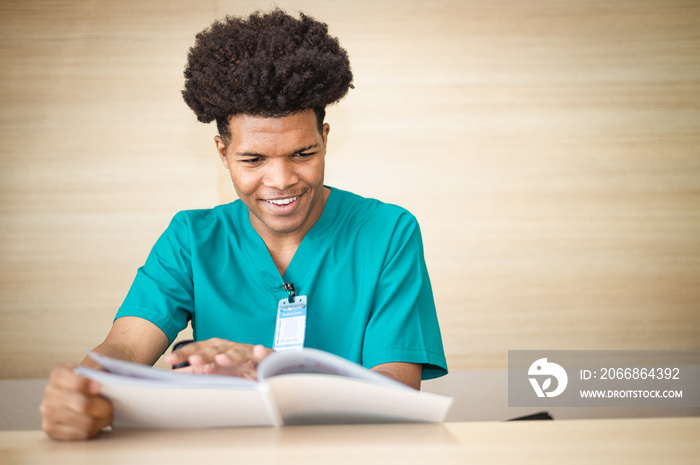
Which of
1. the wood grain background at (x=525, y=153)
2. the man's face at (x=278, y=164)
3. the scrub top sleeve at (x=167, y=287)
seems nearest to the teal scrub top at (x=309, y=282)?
the scrub top sleeve at (x=167, y=287)

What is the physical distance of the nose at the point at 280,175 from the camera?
4.57 feet

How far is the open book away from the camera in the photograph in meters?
0.72

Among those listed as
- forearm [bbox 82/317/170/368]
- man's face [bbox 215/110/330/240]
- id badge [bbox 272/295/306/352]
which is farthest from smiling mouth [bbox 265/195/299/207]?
forearm [bbox 82/317/170/368]

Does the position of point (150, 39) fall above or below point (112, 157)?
above

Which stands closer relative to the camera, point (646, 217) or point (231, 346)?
point (231, 346)

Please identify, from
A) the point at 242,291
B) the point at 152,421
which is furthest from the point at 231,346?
the point at 242,291

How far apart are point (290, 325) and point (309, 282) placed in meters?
0.14

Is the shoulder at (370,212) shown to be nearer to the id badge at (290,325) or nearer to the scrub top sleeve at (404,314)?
the scrub top sleeve at (404,314)

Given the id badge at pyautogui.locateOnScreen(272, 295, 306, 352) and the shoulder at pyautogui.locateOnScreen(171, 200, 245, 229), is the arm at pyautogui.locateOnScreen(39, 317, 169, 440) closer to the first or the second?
the id badge at pyautogui.locateOnScreen(272, 295, 306, 352)

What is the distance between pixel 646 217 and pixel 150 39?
106 inches

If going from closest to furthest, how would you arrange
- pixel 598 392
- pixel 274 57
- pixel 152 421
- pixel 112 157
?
1. pixel 152 421
2. pixel 274 57
3. pixel 112 157
4. pixel 598 392

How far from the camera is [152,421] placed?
81cm

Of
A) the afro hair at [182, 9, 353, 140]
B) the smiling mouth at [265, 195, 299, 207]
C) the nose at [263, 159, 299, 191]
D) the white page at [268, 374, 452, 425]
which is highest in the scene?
the afro hair at [182, 9, 353, 140]

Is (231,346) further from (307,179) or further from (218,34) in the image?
(218,34)
